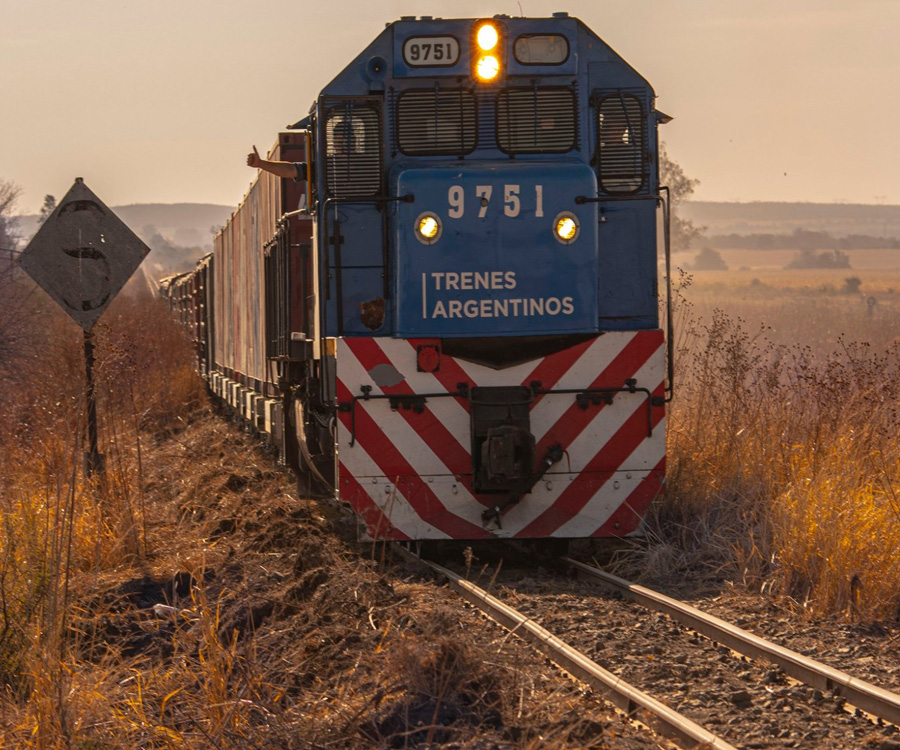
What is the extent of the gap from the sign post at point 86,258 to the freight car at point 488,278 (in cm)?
247

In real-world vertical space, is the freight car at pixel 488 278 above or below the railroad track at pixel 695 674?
above

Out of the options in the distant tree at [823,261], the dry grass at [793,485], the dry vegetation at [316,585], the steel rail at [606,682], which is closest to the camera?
the steel rail at [606,682]

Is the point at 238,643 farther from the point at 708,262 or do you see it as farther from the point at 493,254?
the point at 708,262

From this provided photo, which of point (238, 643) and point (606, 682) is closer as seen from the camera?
point (606, 682)

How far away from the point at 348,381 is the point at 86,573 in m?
1.96

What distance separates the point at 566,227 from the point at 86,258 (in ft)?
13.6

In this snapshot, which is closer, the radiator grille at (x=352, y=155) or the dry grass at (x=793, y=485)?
the dry grass at (x=793, y=485)

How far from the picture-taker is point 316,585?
7.28 metres

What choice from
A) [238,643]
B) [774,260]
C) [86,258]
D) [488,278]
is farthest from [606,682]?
[774,260]

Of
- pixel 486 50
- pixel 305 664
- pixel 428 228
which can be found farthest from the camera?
pixel 486 50

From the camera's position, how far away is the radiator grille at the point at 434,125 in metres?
8.20

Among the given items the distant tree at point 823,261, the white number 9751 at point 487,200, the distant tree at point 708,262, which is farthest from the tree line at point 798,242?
the white number 9751 at point 487,200

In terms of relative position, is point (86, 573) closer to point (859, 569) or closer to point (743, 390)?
point (859, 569)

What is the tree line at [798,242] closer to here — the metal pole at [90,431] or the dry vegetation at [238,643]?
the metal pole at [90,431]
